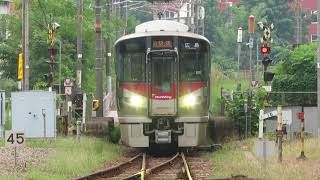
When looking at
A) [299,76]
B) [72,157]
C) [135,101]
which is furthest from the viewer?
[299,76]

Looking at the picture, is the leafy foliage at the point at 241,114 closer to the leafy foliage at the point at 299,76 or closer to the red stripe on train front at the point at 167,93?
the leafy foliage at the point at 299,76

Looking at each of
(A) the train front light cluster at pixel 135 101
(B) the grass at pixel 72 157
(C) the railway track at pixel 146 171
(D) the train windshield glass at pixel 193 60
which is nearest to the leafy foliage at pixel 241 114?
(B) the grass at pixel 72 157

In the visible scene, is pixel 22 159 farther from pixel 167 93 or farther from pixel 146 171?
pixel 167 93

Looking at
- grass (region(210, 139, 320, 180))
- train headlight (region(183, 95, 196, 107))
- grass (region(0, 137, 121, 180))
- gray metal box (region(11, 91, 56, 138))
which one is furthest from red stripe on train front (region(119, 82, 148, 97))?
gray metal box (region(11, 91, 56, 138))

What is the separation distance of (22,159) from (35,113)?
5787mm

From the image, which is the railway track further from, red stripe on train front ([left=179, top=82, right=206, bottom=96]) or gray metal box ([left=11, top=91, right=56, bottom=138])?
gray metal box ([left=11, top=91, right=56, bottom=138])

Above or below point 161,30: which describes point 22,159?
below

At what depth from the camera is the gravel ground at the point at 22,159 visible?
15.4 m

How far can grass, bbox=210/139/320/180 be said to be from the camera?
14234 mm

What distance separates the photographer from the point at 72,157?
1770 cm

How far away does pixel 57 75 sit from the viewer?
131 ft

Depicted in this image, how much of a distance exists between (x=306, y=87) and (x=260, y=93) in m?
2.96

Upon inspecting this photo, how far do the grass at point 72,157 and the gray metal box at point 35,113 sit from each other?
513 millimetres

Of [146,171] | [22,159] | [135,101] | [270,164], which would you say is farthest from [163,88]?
[270,164]
